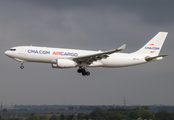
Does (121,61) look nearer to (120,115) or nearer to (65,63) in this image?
(65,63)

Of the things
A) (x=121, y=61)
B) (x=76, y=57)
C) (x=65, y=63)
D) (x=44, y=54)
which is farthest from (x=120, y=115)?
(x=44, y=54)

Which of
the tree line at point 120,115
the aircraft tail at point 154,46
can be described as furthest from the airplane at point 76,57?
the tree line at point 120,115

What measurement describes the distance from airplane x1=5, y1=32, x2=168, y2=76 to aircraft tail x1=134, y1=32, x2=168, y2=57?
5.35ft

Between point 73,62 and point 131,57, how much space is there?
1248cm

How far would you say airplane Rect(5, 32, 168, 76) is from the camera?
46250 mm

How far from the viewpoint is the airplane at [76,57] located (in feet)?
152

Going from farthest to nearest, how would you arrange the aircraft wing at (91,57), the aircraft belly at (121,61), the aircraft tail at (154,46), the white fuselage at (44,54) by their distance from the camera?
the aircraft tail at (154,46) → the aircraft belly at (121,61) → the white fuselage at (44,54) → the aircraft wing at (91,57)

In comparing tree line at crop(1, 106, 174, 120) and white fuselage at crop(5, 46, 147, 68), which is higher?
white fuselage at crop(5, 46, 147, 68)

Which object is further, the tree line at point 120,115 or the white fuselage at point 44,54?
the tree line at point 120,115

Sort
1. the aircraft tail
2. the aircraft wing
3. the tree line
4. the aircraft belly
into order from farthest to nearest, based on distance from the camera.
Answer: the tree line < the aircraft tail < the aircraft belly < the aircraft wing

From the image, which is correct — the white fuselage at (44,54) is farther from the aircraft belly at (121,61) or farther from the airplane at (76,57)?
the aircraft belly at (121,61)

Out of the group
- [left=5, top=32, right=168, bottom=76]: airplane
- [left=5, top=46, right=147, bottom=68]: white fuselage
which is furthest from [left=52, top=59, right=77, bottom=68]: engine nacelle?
[left=5, top=46, right=147, bottom=68]: white fuselage

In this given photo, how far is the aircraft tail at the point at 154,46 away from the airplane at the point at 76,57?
1629mm

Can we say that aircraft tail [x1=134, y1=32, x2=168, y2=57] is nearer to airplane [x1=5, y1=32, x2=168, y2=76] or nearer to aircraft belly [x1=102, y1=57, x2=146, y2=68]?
airplane [x1=5, y1=32, x2=168, y2=76]
